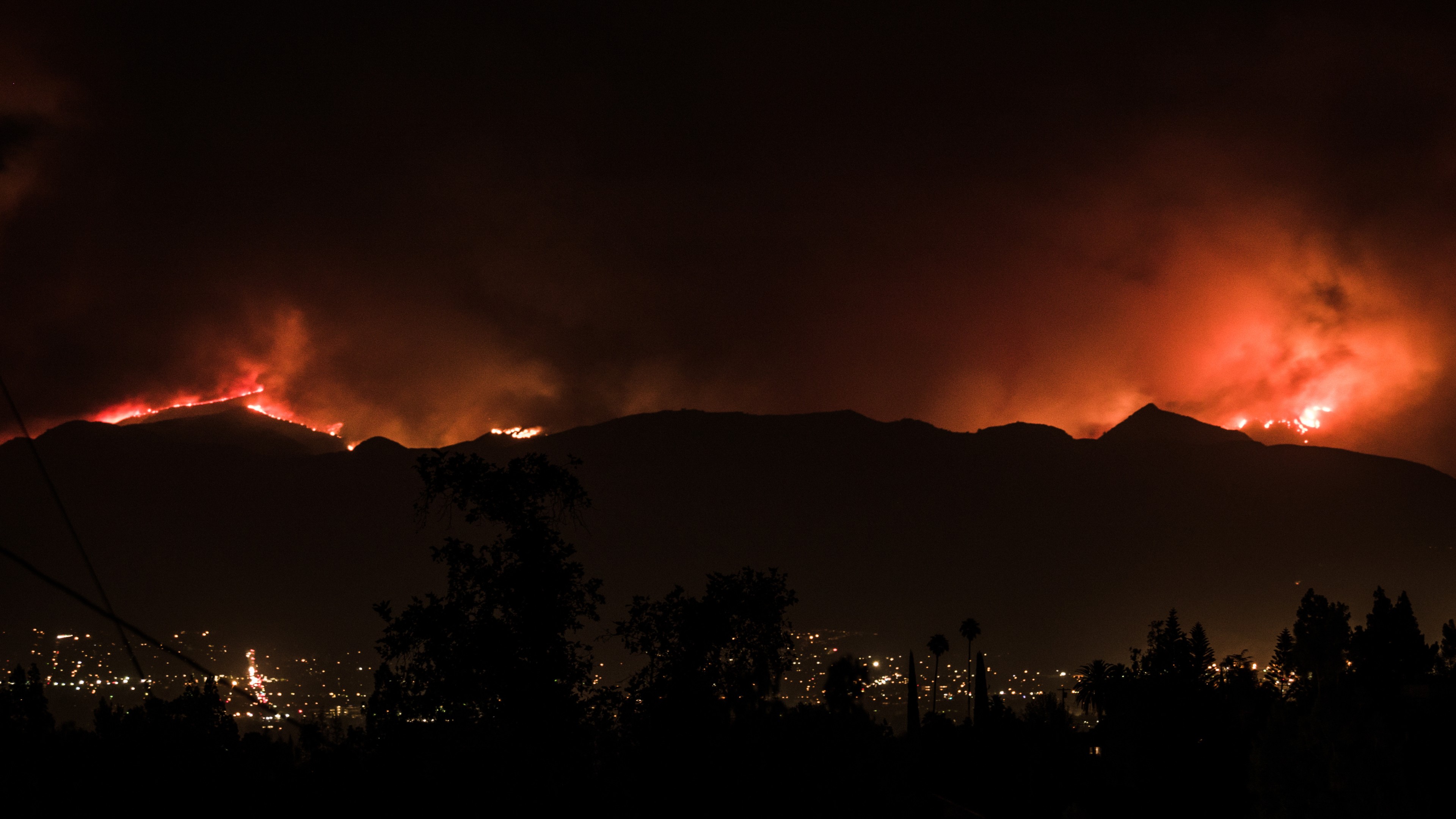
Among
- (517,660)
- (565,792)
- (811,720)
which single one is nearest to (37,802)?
(565,792)

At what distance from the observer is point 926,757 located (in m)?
59.0

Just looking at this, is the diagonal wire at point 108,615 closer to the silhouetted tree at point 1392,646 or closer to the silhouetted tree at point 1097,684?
the silhouetted tree at point 1097,684

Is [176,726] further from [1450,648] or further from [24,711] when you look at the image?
[1450,648]

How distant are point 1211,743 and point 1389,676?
1610cm

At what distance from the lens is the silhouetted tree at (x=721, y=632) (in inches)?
762

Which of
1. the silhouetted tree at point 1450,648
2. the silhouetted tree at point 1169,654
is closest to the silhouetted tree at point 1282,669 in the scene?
the silhouetted tree at point 1169,654

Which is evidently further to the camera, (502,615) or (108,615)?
(502,615)

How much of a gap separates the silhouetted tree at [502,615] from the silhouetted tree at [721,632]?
1.34m

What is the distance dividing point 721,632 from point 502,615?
462cm

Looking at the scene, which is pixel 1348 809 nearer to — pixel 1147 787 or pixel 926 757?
pixel 1147 787

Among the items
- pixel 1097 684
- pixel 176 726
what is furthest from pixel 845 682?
pixel 176 726

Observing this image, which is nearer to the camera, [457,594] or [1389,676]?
[457,594]

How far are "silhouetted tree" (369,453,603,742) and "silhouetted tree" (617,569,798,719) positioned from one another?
1336mm

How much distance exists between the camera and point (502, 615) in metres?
19.0
